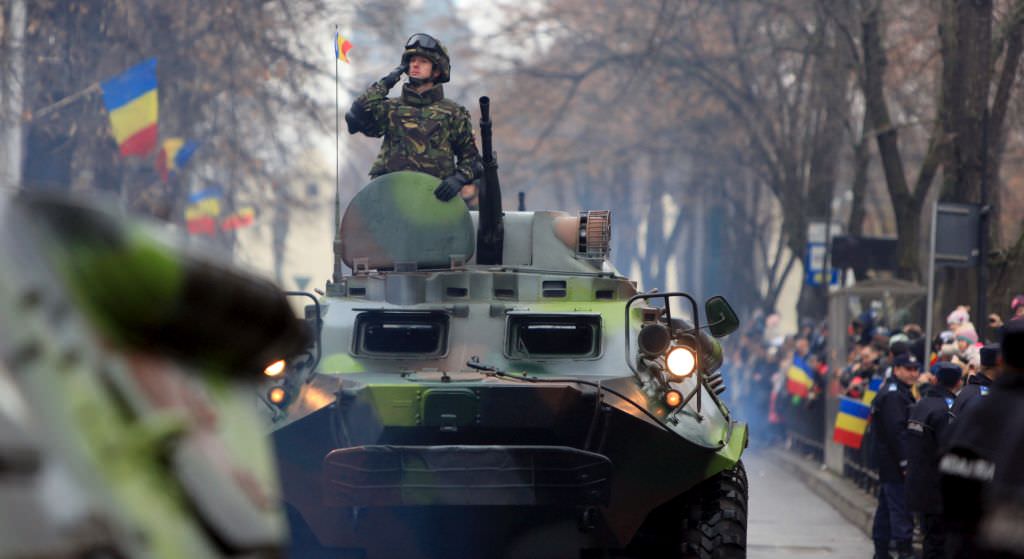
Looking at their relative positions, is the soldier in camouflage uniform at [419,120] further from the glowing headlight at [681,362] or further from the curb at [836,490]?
the curb at [836,490]

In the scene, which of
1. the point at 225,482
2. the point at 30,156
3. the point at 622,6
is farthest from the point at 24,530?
the point at 622,6

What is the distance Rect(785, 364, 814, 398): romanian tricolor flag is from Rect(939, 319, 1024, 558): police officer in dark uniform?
768 inches

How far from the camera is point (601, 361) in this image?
9.73 meters

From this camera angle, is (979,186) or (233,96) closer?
(979,186)

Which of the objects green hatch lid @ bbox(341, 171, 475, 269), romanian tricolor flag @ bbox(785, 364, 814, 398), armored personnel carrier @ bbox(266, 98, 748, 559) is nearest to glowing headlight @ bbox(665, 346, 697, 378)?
armored personnel carrier @ bbox(266, 98, 748, 559)

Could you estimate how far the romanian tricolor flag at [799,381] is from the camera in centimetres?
2534

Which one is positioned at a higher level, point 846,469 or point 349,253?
point 349,253

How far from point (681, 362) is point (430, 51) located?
3059mm

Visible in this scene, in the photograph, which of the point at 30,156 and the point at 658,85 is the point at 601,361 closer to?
the point at 30,156

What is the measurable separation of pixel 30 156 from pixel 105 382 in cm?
2449

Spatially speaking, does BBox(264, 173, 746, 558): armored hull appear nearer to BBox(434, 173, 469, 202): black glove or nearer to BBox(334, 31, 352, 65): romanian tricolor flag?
BBox(434, 173, 469, 202): black glove

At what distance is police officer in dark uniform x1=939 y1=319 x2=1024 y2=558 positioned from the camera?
461 cm

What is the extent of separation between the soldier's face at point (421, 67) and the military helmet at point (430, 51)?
27mm

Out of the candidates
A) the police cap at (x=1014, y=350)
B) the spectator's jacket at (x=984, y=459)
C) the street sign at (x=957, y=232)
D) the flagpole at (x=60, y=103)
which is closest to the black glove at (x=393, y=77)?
the street sign at (x=957, y=232)
